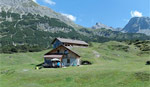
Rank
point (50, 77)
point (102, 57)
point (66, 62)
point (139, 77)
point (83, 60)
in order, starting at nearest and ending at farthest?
point (139, 77) → point (50, 77) → point (66, 62) → point (83, 60) → point (102, 57)

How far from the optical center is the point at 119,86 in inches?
1031

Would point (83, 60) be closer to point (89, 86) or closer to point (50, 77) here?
point (50, 77)

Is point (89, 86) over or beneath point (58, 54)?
beneath

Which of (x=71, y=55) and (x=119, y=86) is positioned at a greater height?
(x=71, y=55)

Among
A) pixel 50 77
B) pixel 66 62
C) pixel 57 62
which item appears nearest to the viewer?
pixel 50 77

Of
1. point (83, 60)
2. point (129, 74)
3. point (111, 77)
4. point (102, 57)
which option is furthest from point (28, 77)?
point (102, 57)

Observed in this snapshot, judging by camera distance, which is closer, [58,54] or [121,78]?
[121,78]

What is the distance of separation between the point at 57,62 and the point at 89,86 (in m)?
28.3

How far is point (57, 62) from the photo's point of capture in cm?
5431

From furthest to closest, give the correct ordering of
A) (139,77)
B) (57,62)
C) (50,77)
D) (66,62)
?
(66,62), (57,62), (50,77), (139,77)

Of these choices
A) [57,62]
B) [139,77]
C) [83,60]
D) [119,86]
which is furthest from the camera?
[83,60]

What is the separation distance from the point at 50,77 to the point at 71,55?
26088mm

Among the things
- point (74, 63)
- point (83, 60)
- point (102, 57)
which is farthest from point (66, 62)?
point (102, 57)

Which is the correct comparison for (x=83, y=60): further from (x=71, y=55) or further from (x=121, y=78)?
(x=121, y=78)
